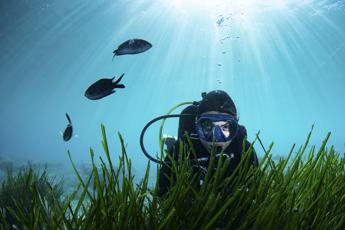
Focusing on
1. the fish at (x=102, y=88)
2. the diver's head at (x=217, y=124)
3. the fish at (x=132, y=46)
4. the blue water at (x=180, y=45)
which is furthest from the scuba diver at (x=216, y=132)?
the blue water at (x=180, y=45)

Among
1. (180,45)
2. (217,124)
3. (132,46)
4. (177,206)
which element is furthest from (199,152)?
(180,45)

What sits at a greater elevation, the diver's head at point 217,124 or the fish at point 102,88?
the fish at point 102,88

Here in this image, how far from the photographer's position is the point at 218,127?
2.88m

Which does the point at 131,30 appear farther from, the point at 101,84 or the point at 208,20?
the point at 101,84

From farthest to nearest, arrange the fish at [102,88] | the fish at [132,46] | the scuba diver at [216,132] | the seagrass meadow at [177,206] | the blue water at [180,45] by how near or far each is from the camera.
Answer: the blue water at [180,45]
the fish at [132,46]
the fish at [102,88]
the scuba diver at [216,132]
the seagrass meadow at [177,206]

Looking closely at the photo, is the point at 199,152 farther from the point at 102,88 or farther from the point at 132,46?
the point at 132,46

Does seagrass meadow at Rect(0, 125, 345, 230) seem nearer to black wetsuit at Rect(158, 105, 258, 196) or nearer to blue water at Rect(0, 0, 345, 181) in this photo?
black wetsuit at Rect(158, 105, 258, 196)

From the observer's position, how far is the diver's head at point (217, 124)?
2.86 meters

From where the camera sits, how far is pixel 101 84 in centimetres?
309

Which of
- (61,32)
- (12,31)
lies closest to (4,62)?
(12,31)

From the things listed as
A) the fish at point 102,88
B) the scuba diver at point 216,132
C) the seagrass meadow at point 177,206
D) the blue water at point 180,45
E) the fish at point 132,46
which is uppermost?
the blue water at point 180,45

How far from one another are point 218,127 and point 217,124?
0.24 ft

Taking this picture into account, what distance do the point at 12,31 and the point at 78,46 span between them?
23.8 ft

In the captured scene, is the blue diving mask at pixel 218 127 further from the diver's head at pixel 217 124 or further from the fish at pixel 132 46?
the fish at pixel 132 46
